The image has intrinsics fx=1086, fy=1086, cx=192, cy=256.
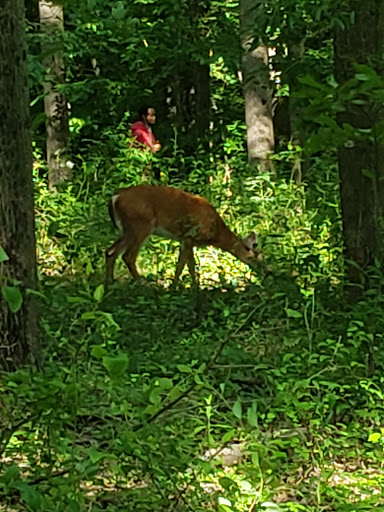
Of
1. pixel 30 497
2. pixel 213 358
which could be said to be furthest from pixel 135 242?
pixel 30 497

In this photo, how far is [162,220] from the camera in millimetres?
10773

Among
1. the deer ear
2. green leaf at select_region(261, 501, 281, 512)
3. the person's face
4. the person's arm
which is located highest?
the person's face

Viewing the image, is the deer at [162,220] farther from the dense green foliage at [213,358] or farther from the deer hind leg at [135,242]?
the dense green foliage at [213,358]

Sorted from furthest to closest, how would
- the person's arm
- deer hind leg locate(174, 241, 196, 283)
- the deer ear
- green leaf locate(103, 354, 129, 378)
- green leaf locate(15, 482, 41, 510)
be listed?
the person's arm → the deer ear → deer hind leg locate(174, 241, 196, 283) → green leaf locate(103, 354, 129, 378) → green leaf locate(15, 482, 41, 510)

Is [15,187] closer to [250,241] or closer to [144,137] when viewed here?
[250,241]

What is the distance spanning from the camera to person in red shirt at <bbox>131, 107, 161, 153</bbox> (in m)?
16.0

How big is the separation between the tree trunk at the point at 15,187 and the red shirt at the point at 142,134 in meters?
10.4

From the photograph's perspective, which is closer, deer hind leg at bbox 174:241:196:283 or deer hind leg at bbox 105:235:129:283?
deer hind leg at bbox 174:241:196:283

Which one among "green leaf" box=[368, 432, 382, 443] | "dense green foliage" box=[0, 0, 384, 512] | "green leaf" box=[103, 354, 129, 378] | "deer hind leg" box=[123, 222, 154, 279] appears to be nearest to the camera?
"green leaf" box=[103, 354, 129, 378]

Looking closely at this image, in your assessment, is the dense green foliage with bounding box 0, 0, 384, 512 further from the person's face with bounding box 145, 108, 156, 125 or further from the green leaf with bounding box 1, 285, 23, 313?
the person's face with bounding box 145, 108, 156, 125

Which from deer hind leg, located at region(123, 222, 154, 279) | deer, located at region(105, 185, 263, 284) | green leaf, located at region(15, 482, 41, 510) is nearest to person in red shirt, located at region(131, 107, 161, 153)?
deer, located at region(105, 185, 263, 284)

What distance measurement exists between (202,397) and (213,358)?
1156 millimetres

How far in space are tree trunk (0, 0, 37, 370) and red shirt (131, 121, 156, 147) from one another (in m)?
10.4

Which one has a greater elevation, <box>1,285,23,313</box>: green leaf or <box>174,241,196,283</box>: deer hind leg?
<box>1,285,23,313</box>: green leaf
